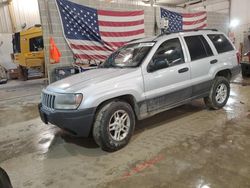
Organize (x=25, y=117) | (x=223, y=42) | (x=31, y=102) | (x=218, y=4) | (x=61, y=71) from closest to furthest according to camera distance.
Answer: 1. (x=223, y=42)
2. (x=25, y=117)
3. (x=61, y=71)
4. (x=31, y=102)
5. (x=218, y=4)

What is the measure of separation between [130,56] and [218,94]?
2174 mm

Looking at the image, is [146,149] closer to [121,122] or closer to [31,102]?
[121,122]

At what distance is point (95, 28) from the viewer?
693cm

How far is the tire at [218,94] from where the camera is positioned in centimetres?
460

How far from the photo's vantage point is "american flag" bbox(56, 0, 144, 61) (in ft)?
21.1

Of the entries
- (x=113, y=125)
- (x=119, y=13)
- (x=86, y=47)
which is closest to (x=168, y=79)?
(x=113, y=125)

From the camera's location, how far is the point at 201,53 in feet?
14.1

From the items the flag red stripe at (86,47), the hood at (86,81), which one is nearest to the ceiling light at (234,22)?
the flag red stripe at (86,47)

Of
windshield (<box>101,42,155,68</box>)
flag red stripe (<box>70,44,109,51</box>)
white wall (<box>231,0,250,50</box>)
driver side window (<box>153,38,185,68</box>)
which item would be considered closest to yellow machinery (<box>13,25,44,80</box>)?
flag red stripe (<box>70,44,109,51</box>)

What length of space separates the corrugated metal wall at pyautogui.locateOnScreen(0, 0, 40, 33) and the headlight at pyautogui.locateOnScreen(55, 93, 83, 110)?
13.3 m

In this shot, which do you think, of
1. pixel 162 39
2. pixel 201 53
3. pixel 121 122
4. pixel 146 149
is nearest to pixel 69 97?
pixel 121 122

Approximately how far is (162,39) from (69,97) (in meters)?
1.92

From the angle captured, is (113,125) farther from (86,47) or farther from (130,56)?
(86,47)

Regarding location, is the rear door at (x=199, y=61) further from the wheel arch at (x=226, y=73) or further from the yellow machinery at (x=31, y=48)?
the yellow machinery at (x=31, y=48)
